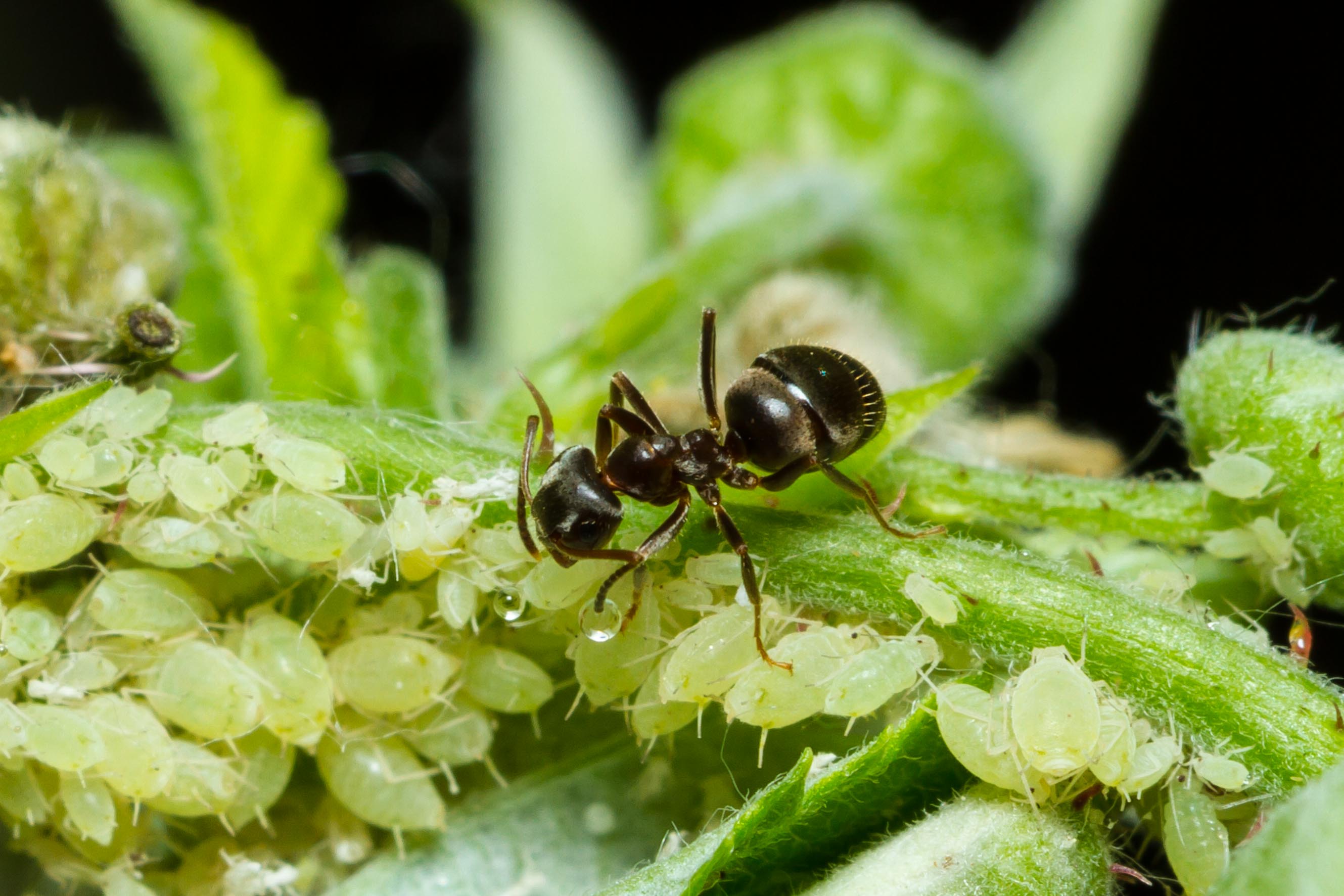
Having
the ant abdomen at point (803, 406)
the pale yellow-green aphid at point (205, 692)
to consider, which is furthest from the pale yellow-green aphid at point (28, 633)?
the ant abdomen at point (803, 406)

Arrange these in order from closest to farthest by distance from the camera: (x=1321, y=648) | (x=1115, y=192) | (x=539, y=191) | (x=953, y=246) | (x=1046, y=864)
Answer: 1. (x=1046, y=864)
2. (x=1321, y=648)
3. (x=953, y=246)
4. (x=539, y=191)
5. (x=1115, y=192)

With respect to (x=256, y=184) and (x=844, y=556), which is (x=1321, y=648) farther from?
(x=256, y=184)

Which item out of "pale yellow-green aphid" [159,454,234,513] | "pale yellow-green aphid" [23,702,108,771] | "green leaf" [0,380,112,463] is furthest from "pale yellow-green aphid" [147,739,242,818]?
"green leaf" [0,380,112,463]

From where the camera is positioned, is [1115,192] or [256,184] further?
[1115,192]

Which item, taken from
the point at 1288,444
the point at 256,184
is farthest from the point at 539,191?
the point at 1288,444

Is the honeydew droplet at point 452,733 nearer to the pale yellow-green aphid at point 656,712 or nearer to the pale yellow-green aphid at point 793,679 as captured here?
the pale yellow-green aphid at point 656,712

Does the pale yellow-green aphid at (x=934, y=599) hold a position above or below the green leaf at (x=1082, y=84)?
below
